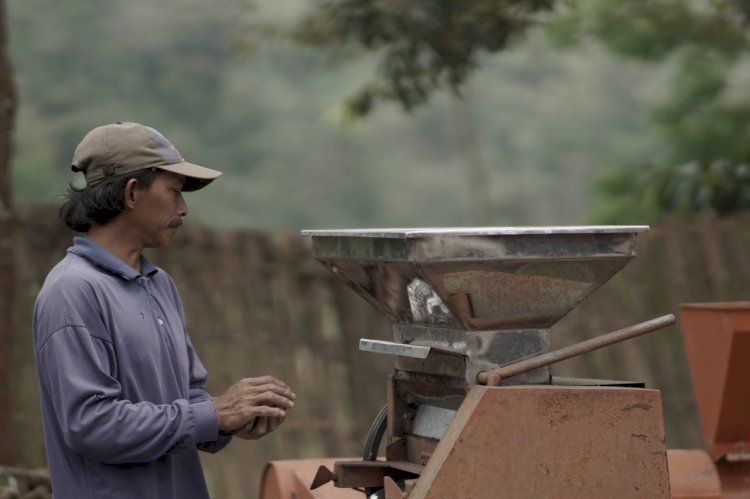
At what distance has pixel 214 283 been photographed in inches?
269

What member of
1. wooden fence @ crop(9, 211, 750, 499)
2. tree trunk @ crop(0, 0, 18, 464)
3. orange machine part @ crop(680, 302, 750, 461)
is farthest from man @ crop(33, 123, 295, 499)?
wooden fence @ crop(9, 211, 750, 499)

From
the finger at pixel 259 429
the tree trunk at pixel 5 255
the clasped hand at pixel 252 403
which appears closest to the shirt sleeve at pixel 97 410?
the clasped hand at pixel 252 403

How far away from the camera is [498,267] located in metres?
3.05

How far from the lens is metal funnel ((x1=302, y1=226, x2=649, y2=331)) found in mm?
3012

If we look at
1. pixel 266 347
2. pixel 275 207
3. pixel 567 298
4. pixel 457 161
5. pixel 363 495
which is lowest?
pixel 363 495

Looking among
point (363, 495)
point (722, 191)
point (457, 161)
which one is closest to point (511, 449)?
point (363, 495)

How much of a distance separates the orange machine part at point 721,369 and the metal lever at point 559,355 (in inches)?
38.9

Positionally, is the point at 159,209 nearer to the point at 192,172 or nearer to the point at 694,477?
the point at 192,172

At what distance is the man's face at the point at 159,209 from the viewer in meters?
Result: 3.25

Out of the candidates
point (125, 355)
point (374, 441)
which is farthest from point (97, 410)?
point (374, 441)

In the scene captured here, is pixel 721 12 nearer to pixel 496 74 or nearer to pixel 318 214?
pixel 318 214

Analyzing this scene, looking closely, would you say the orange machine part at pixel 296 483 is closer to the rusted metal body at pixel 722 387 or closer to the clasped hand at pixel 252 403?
the clasped hand at pixel 252 403

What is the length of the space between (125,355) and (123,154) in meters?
0.53

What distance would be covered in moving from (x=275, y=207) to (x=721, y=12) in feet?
69.9
